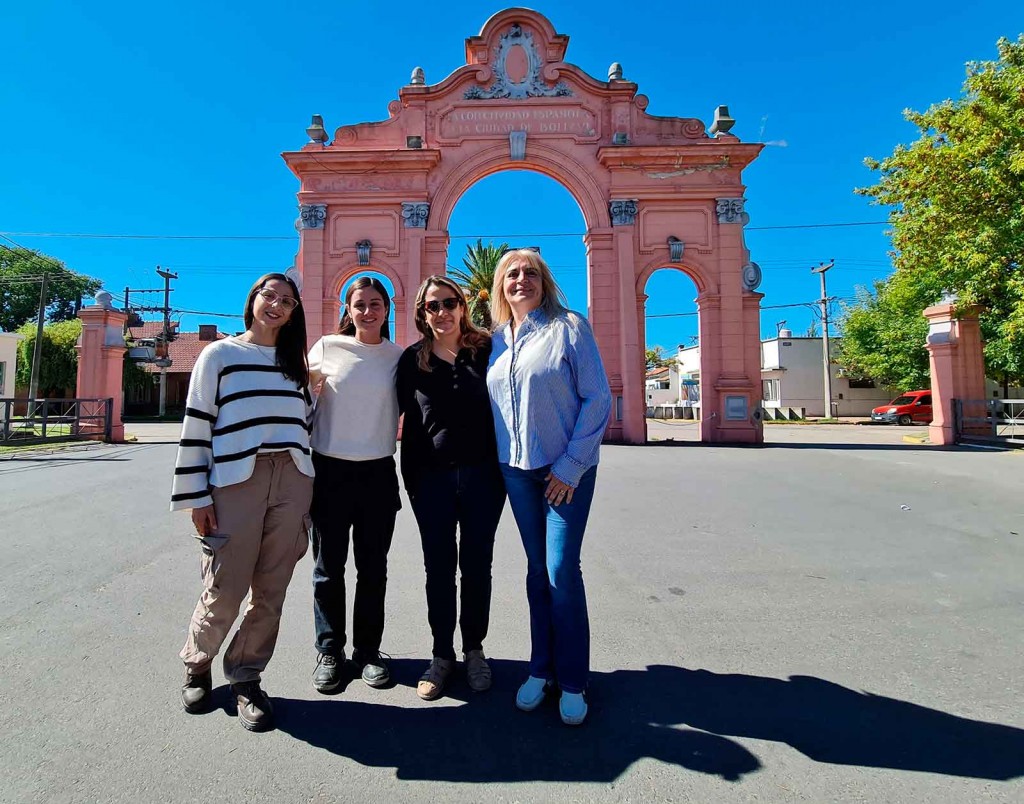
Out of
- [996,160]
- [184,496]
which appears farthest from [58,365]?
[996,160]

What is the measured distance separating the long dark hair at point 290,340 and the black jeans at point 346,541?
0.43 metres

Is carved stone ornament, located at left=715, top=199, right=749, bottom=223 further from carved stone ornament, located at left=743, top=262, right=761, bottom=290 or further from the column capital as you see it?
carved stone ornament, located at left=743, top=262, right=761, bottom=290

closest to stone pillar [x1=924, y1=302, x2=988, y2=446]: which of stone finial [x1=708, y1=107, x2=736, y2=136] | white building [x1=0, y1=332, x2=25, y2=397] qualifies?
stone finial [x1=708, y1=107, x2=736, y2=136]

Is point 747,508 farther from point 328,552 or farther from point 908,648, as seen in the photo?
point 328,552

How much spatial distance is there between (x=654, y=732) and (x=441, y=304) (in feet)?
7.00

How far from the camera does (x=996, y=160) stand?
1316 cm

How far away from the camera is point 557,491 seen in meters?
2.28

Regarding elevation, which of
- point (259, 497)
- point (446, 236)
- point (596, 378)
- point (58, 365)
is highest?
point (446, 236)

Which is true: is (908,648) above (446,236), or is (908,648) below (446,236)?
below

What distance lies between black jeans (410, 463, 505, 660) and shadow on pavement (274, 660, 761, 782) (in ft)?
0.95

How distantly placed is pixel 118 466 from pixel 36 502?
396cm

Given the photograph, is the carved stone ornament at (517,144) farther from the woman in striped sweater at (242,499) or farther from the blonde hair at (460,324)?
the woman in striped sweater at (242,499)

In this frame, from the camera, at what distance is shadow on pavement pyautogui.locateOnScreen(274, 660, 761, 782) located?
1924 mm

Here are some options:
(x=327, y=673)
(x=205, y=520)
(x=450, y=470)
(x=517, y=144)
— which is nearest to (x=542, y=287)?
(x=450, y=470)
